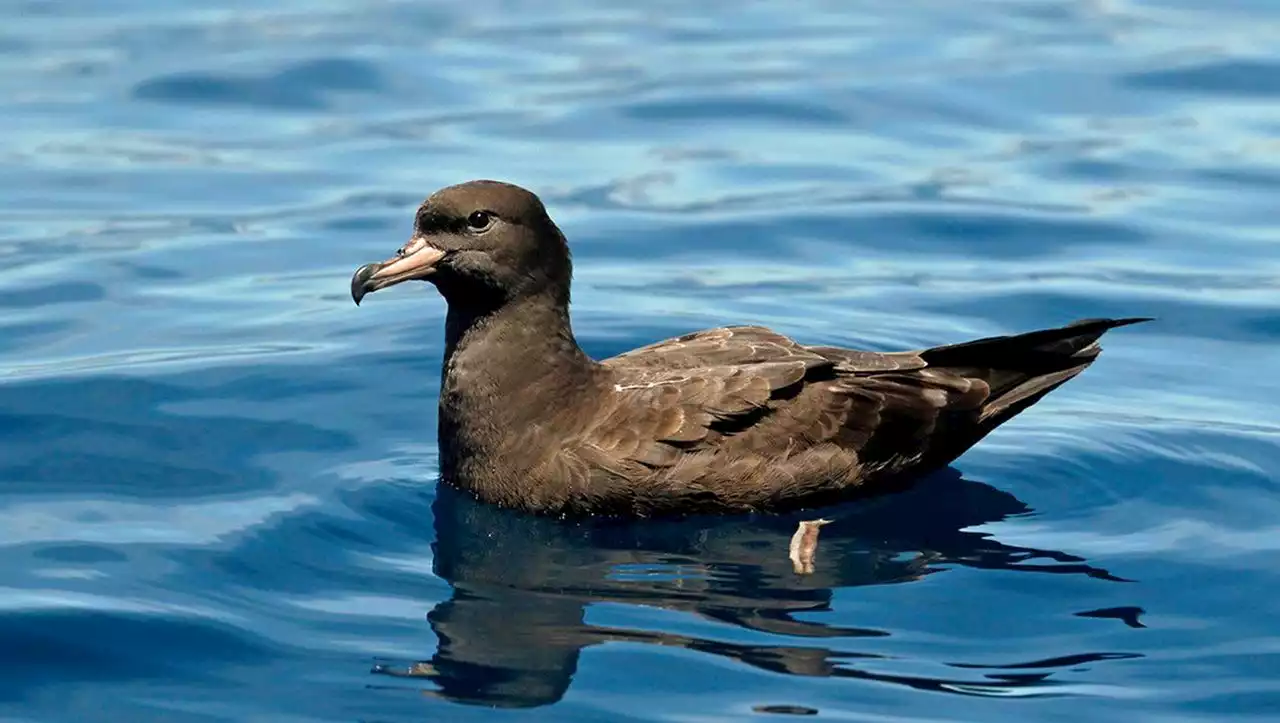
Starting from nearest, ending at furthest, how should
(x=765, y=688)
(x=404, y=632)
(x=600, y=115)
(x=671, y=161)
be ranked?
(x=765, y=688) < (x=404, y=632) < (x=671, y=161) < (x=600, y=115)

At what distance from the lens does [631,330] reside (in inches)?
409

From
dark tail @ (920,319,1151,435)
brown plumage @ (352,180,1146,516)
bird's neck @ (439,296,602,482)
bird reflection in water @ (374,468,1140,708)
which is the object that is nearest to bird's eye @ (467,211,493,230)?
brown plumage @ (352,180,1146,516)

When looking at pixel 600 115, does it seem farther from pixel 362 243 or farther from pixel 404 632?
pixel 404 632

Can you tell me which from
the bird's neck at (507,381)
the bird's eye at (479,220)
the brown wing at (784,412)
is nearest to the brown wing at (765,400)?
the brown wing at (784,412)

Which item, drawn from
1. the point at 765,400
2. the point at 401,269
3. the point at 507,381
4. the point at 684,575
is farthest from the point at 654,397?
the point at 401,269

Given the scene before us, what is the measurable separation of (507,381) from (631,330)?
94.0 inches

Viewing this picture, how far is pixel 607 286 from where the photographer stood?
36.5 ft

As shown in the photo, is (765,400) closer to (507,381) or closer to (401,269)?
(507,381)

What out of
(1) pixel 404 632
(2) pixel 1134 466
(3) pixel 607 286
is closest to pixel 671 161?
(3) pixel 607 286

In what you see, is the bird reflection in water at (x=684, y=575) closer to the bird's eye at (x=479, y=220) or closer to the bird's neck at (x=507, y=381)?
the bird's neck at (x=507, y=381)

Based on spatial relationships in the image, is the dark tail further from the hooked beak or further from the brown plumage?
the hooked beak

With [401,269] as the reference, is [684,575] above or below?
below

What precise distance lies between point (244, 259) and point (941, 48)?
636 cm

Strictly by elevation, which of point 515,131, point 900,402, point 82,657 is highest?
point 515,131
